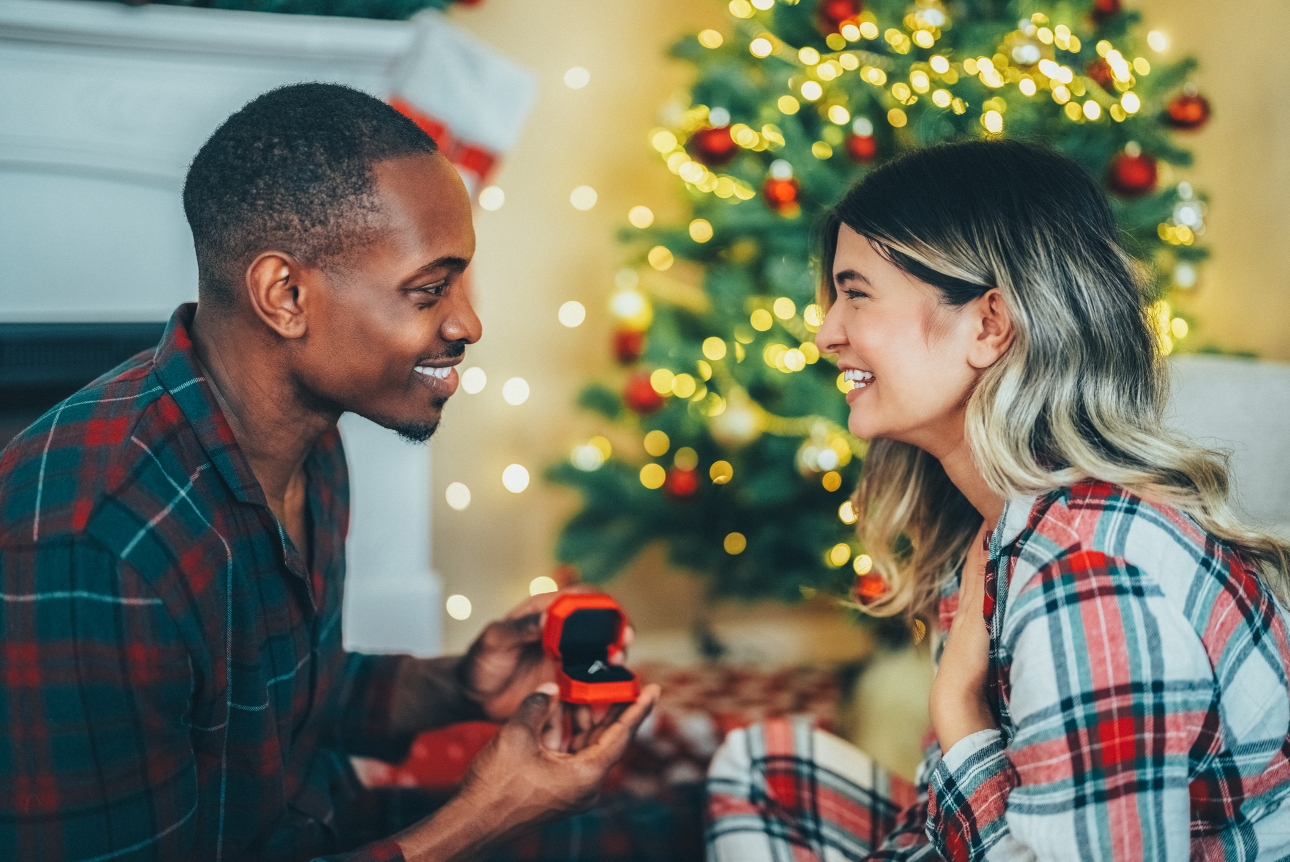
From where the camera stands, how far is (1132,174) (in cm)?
201

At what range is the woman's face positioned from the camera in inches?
41.6

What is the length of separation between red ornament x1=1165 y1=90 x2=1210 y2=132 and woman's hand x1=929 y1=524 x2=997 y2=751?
5.07 ft

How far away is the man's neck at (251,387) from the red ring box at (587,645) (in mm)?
330

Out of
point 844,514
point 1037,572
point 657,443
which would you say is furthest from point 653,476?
point 1037,572

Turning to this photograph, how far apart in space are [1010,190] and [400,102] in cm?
109

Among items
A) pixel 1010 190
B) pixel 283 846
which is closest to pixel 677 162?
pixel 1010 190

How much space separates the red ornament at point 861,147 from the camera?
196 cm

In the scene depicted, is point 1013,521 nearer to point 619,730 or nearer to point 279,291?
point 619,730

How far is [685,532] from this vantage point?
2.31m

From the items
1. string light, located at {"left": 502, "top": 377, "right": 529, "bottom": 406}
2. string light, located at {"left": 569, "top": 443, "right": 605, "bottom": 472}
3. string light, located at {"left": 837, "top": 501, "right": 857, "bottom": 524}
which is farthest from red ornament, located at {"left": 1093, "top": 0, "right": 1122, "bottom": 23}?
string light, located at {"left": 502, "top": 377, "right": 529, "bottom": 406}

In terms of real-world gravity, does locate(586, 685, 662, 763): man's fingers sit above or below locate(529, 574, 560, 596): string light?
above

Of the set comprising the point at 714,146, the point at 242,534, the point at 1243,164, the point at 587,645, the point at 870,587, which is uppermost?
the point at 1243,164

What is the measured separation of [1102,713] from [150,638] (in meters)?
0.74

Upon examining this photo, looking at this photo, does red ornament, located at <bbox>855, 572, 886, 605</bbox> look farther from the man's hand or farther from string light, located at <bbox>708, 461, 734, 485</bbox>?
the man's hand
